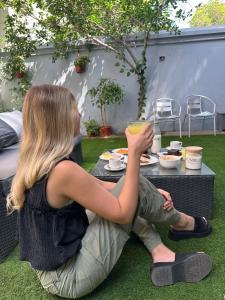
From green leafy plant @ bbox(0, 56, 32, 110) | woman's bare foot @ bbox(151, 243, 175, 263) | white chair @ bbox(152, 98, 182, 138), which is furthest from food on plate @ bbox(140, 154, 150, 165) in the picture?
green leafy plant @ bbox(0, 56, 32, 110)

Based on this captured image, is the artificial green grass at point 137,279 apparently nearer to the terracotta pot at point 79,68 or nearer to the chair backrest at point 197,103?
the chair backrest at point 197,103

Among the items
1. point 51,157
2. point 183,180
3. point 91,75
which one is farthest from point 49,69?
point 51,157

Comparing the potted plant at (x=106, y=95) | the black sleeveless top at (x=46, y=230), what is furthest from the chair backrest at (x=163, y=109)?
the black sleeveless top at (x=46, y=230)

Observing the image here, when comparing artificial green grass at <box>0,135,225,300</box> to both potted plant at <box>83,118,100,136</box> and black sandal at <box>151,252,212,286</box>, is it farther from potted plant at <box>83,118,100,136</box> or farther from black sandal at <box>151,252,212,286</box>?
potted plant at <box>83,118,100,136</box>

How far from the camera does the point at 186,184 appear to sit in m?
2.27

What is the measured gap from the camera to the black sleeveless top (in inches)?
52.8

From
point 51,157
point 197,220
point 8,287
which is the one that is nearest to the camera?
point 51,157

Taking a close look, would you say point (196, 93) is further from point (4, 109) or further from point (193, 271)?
point (193, 271)

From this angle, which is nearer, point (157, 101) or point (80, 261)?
point (80, 261)

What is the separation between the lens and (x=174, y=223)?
76.7 inches

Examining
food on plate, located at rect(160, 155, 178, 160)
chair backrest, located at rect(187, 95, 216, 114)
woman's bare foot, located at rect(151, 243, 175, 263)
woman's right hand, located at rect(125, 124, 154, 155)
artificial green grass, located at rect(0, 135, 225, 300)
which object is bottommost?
artificial green grass, located at rect(0, 135, 225, 300)

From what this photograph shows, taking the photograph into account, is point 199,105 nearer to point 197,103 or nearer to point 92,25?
point 197,103

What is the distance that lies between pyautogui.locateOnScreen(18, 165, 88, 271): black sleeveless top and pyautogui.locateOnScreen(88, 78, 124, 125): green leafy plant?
199 inches

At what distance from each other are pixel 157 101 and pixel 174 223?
4.98m
